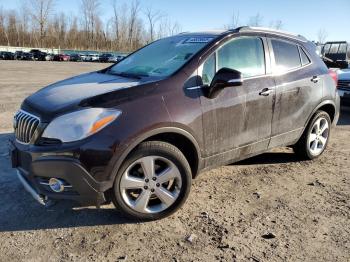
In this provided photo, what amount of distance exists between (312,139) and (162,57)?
2603 mm

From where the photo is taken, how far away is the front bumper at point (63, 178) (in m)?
2.99

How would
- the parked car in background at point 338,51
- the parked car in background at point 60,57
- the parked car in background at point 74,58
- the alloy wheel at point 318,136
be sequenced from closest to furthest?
the alloy wheel at point 318,136 < the parked car in background at point 338,51 < the parked car in background at point 60,57 < the parked car in background at point 74,58

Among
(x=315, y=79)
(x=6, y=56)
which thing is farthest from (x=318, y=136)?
(x=6, y=56)

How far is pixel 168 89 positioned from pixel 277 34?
79.6 inches

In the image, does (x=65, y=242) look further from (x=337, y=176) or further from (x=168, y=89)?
(x=337, y=176)

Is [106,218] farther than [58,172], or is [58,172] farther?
[106,218]

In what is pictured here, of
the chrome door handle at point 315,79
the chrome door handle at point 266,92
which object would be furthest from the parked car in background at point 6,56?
the chrome door handle at point 266,92

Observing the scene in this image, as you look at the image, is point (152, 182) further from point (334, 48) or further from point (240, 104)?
point (334, 48)

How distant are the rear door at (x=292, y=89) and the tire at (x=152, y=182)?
1568mm

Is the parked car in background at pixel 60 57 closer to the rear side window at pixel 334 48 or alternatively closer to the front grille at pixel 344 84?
the rear side window at pixel 334 48

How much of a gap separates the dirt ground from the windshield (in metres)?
1.45

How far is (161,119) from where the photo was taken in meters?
3.30

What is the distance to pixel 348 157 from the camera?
563cm

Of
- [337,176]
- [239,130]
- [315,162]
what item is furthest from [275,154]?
[239,130]
